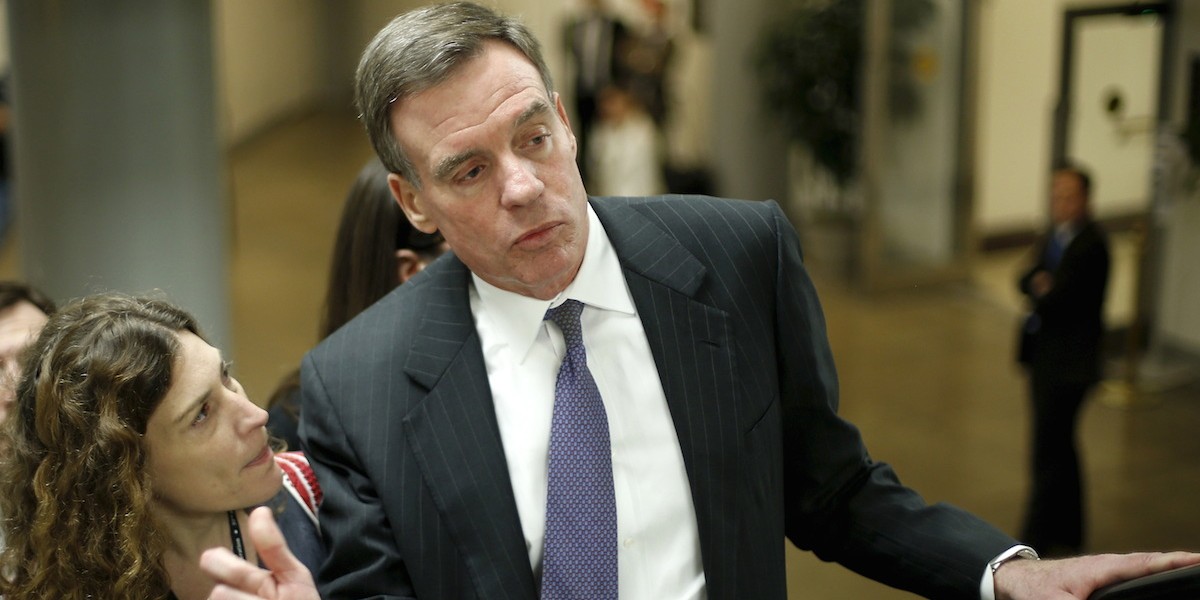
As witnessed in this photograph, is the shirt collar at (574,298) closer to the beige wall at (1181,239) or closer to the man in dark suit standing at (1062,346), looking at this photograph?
the man in dark suit standing at (1062,346)

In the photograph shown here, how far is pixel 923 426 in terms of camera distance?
662cm

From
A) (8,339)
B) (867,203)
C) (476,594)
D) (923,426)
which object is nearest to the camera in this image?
(476,594)

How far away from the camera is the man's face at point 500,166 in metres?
1.70

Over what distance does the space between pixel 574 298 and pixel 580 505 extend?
29cm

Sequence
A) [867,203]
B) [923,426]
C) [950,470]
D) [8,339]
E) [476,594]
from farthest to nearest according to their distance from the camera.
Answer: [867,203] < [923,426] < [950,470] < [8,339] < [476,594]

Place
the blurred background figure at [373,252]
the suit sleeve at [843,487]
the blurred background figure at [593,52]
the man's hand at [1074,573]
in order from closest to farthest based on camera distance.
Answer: the man's hand at [1074,573], the suit sleeve at [843,487], the blurred background figure at [373,252], the blurred background figure at [593,52]

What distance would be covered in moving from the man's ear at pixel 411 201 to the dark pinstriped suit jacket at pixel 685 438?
84mm

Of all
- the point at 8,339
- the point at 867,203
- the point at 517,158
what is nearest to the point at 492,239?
the point at 517,158

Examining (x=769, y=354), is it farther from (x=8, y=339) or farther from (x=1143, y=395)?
(x=1143, y=395)

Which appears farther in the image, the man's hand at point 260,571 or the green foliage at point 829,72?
the green foliage at point 829,72

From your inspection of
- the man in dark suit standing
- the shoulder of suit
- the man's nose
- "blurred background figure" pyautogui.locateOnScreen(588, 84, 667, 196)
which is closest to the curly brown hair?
the man's nose

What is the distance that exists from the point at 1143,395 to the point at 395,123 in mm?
5873

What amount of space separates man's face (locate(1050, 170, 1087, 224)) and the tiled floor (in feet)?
4.46

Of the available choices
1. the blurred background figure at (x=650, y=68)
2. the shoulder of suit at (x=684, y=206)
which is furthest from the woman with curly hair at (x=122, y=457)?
the blurred background figure at (x=650, y=68)
